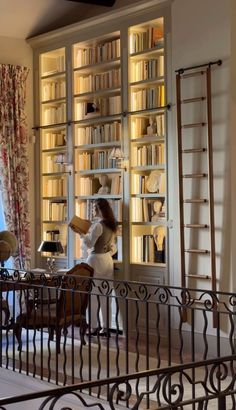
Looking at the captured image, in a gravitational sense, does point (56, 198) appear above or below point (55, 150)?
below

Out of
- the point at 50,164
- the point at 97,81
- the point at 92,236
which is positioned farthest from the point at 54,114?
the point at 92,236

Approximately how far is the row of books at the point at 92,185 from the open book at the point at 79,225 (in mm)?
590

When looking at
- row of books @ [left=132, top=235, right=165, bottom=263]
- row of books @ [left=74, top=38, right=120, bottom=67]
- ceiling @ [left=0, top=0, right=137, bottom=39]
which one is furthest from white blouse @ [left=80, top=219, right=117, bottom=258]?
ceiling @ [left=0, top=0, right=137, bottom=39]

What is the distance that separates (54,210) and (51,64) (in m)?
2.12

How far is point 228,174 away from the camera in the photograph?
7.47 meters

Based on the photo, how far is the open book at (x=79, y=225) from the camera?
8.95 metres

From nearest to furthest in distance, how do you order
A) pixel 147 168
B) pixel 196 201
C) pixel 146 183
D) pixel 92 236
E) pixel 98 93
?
pixel 196 201 < pixel 92 236 < pixel 147 168 < pixel 146 183 < pixel 98 93

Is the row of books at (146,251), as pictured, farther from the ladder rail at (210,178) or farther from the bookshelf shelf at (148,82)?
the bookshelf shelf at (148,82)

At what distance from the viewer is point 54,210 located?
404 inches

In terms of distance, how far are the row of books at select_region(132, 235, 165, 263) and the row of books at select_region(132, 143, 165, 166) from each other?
91 centimetres

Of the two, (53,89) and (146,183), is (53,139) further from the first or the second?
(146,183)

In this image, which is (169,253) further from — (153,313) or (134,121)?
(134,121)

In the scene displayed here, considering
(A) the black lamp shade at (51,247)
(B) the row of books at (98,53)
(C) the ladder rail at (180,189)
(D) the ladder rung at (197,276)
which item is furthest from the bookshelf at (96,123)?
(D) the ladder rung at (197,276)

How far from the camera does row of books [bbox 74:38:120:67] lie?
9.31 m
